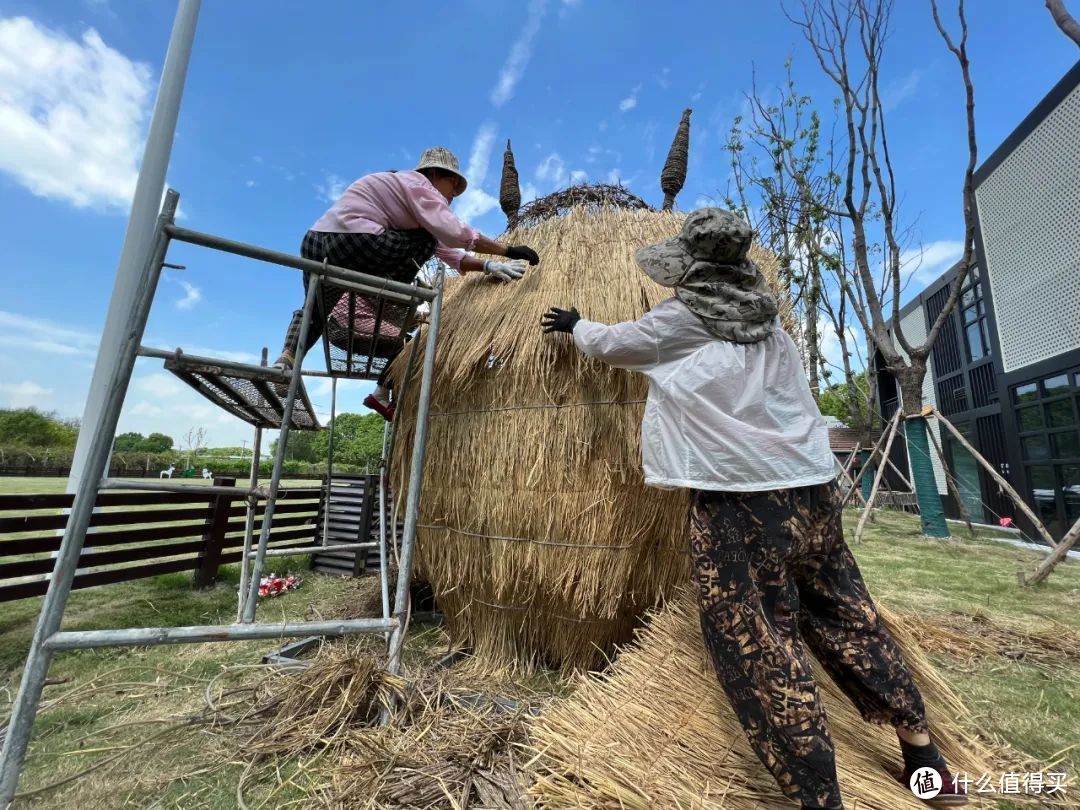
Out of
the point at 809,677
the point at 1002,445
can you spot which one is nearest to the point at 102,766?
the point at 809,677

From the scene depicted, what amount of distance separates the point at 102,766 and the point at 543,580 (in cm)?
179

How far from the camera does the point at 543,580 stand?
2.33 metres

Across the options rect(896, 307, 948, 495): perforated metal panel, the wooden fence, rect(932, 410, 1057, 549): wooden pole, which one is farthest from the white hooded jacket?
rect(896, 307, 948, 495): perforated metal panel

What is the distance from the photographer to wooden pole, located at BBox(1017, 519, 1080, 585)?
171 inches

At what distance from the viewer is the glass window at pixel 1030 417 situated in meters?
8.91

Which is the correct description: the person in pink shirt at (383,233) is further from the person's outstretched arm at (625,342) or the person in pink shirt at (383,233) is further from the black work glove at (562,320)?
the person's outstretched arm at (625,342)

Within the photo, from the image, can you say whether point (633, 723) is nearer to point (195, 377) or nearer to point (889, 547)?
point (195, 377)

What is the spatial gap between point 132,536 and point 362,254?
395 cm

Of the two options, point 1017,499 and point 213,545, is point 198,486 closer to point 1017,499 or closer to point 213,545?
point 213,545

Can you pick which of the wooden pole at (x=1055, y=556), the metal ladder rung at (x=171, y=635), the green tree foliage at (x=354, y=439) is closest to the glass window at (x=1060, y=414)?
the wooden pole at (x=1055, y=556)

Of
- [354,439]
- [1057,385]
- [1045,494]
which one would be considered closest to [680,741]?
[1057,385]

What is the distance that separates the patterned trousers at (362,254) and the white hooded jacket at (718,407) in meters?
1.15

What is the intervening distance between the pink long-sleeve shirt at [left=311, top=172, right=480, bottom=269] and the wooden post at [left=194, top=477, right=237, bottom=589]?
3.69 m

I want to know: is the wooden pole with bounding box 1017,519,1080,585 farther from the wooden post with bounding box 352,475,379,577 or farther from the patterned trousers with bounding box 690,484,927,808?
the wooden post with bounding box 352,475,379,577
